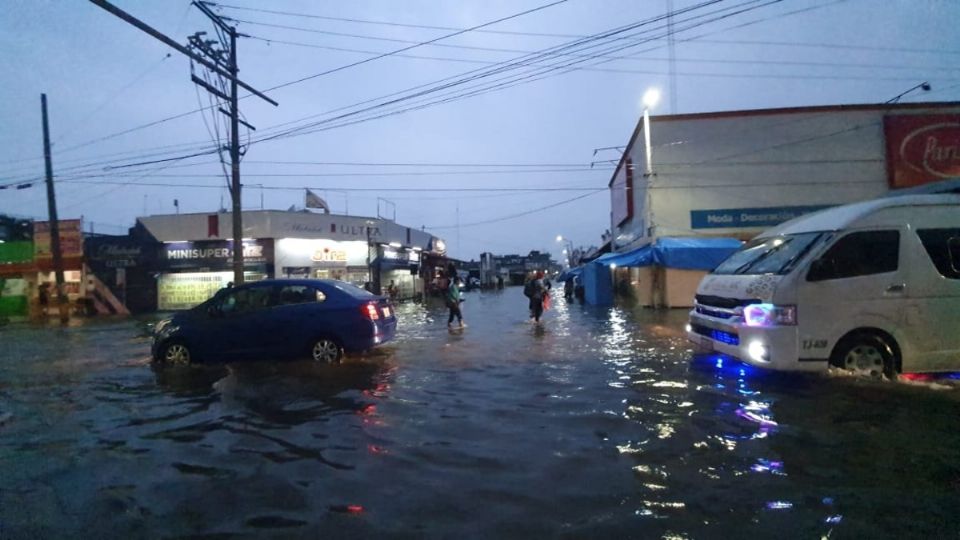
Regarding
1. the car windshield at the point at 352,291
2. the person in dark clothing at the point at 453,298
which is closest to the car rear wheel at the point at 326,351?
the car windshield at the point at 352,291

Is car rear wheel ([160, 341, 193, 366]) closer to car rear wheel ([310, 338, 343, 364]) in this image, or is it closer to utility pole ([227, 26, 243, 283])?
car rear wheel ([310, 338, 343, 364])

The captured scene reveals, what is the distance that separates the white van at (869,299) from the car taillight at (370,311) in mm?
5576

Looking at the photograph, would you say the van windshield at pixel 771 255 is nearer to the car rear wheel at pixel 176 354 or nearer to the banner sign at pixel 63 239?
the car rear wheel at pixel 176 354

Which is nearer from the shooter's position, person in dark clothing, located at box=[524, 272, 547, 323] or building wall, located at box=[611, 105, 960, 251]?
person in dark clothing, located at box=[524, 272, 547, 323]

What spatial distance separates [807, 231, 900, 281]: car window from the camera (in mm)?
6012

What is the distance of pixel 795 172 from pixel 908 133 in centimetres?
467

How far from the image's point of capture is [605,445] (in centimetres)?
443

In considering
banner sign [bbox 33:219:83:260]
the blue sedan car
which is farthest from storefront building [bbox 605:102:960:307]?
banner sign [bbox 33:219:83:260]

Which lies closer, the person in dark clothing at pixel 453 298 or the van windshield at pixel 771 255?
the van windshield at pixel 771 255

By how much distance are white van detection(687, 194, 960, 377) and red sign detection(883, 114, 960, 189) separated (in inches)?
727

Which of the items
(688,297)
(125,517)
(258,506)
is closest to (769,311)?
(258,506)

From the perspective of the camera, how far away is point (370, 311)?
349 inches

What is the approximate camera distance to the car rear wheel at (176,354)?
29.0ft

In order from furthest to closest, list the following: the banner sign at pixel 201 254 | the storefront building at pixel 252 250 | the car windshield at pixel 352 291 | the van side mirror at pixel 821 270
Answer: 1. the banner sign at pixel 201 254
2. the storefront building at pixel 252 250
3. the car windshield at pixel 352 291
4. the van side mirror at pixel 821 270
